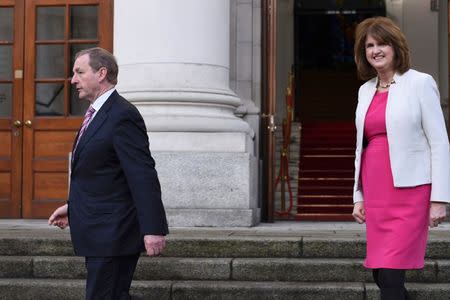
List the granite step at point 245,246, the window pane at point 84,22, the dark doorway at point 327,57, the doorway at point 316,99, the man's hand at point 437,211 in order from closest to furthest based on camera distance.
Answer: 1. the man's hand at point 437,211
2. the granite step at point 245,246
3. the window pane at point 84,22
4. the doorway at point 316,99
5. the dark doorway at point 327,57

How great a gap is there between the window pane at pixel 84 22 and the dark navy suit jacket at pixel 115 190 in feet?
20.2

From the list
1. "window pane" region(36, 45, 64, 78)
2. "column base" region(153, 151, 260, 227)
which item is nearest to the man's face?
"column base" region(153, 151, 260, 227)

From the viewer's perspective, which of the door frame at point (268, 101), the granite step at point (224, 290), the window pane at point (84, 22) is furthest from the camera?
the window pane at point (84, 22)

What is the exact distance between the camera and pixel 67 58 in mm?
10195

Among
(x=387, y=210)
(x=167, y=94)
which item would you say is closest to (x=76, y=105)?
(x=167, y=94)

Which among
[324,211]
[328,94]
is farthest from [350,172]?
[328,94]

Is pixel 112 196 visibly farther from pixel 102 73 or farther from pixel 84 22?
pixel 84 22

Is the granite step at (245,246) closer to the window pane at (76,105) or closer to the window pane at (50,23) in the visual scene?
the window pane at (76,105)

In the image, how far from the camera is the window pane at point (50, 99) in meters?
10.2

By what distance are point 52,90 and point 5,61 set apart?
0.73 meters

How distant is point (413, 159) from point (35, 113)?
6.72 m

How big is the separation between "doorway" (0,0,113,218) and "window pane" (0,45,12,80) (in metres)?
0.02

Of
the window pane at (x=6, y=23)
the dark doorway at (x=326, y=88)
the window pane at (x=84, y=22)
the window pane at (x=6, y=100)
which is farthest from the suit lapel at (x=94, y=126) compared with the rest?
the dark doorway at (x=326, y=88)

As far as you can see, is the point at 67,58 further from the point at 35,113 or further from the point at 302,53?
the point at 302,53
